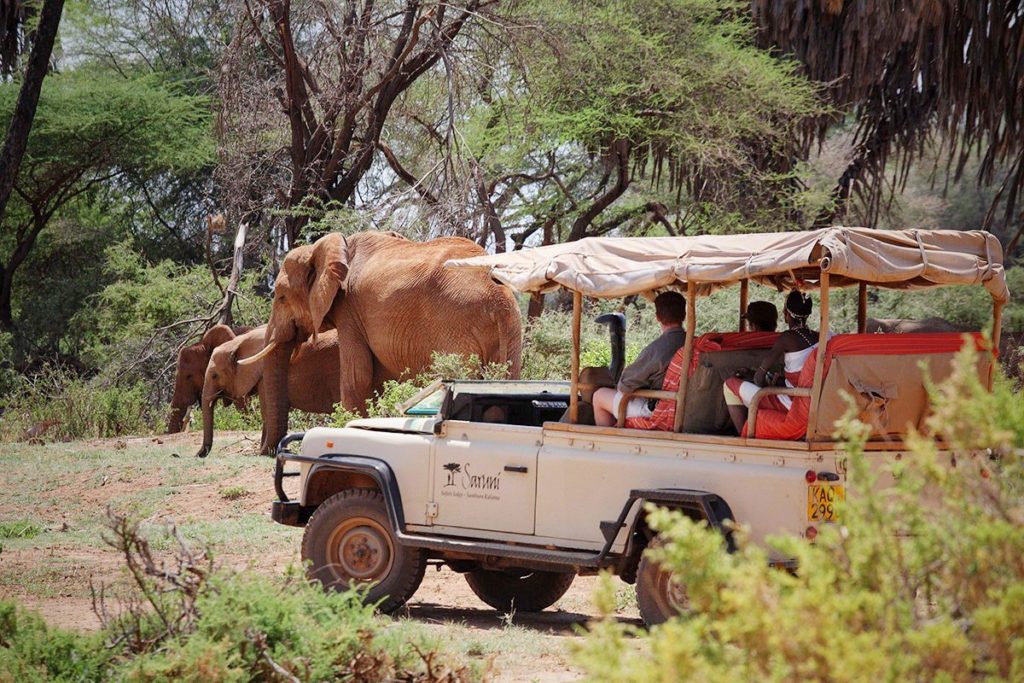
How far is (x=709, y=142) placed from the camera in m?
19.4

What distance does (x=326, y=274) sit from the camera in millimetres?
14008

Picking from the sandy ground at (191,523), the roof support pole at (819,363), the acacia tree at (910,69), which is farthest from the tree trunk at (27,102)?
the acacia tree at (910,69)

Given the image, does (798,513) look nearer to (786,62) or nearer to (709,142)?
(709,142)

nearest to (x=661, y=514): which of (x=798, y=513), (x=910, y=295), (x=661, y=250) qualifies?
(x=798, y=513)

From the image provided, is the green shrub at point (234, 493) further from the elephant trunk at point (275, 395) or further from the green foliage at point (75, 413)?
the green foliage at point (75, 413)

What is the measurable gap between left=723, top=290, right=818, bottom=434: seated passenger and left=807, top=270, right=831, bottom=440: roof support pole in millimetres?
198

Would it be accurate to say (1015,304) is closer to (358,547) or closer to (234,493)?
(234,493)

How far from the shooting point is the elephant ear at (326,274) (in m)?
14.0

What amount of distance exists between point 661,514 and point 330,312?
36.8 feet

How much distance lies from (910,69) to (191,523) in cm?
1584

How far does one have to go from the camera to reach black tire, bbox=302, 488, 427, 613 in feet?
25.8

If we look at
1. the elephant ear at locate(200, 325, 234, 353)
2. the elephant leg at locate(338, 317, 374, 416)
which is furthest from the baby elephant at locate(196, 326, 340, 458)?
the elephant leg at locate(338, 317, 374, 416)

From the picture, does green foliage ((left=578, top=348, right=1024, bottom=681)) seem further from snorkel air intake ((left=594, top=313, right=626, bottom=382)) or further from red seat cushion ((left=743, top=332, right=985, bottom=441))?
snorkel air intake ((left=594, top=313, right=626, bottom=382))

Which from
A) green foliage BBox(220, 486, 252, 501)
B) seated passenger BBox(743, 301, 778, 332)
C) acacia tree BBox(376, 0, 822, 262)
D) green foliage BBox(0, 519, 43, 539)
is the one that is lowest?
green foliage BBox(0, 519, 43, 539)
